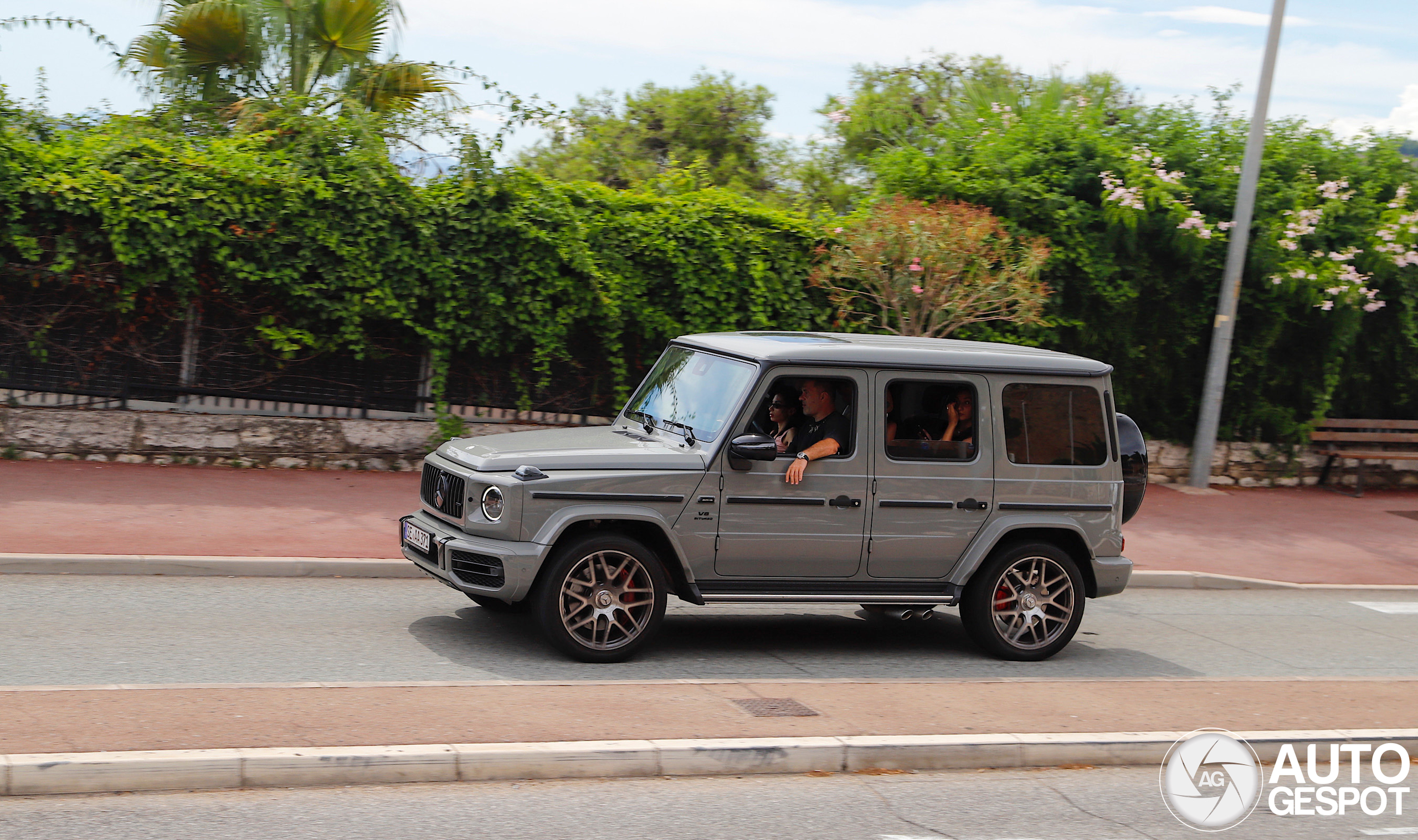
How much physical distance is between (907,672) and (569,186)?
845 centimetres

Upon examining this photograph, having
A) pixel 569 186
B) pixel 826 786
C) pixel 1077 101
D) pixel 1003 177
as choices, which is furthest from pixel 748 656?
pixel 1077 101

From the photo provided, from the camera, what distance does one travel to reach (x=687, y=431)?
7781mm

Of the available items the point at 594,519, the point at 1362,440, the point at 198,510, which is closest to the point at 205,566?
the point at 198,510

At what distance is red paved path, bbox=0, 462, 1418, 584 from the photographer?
33.2ft

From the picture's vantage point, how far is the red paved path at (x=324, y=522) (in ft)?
33.2

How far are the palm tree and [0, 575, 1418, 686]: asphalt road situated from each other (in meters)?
7.65

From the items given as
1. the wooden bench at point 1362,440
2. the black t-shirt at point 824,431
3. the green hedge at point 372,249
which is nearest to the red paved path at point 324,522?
the wooden bench at point 1362,440

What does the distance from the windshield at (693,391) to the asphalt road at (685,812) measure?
2.52m

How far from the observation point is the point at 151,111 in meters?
15.0

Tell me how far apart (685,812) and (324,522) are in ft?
22.8

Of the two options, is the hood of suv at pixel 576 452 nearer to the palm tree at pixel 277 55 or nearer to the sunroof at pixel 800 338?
the sunroof at pixel 800 338

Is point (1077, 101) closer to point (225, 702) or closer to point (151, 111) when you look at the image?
point (151, 111)

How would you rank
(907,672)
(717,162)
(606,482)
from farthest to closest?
(717,162)
(907,672)
(606,482)

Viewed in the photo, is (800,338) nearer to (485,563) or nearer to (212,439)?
(485,563)
